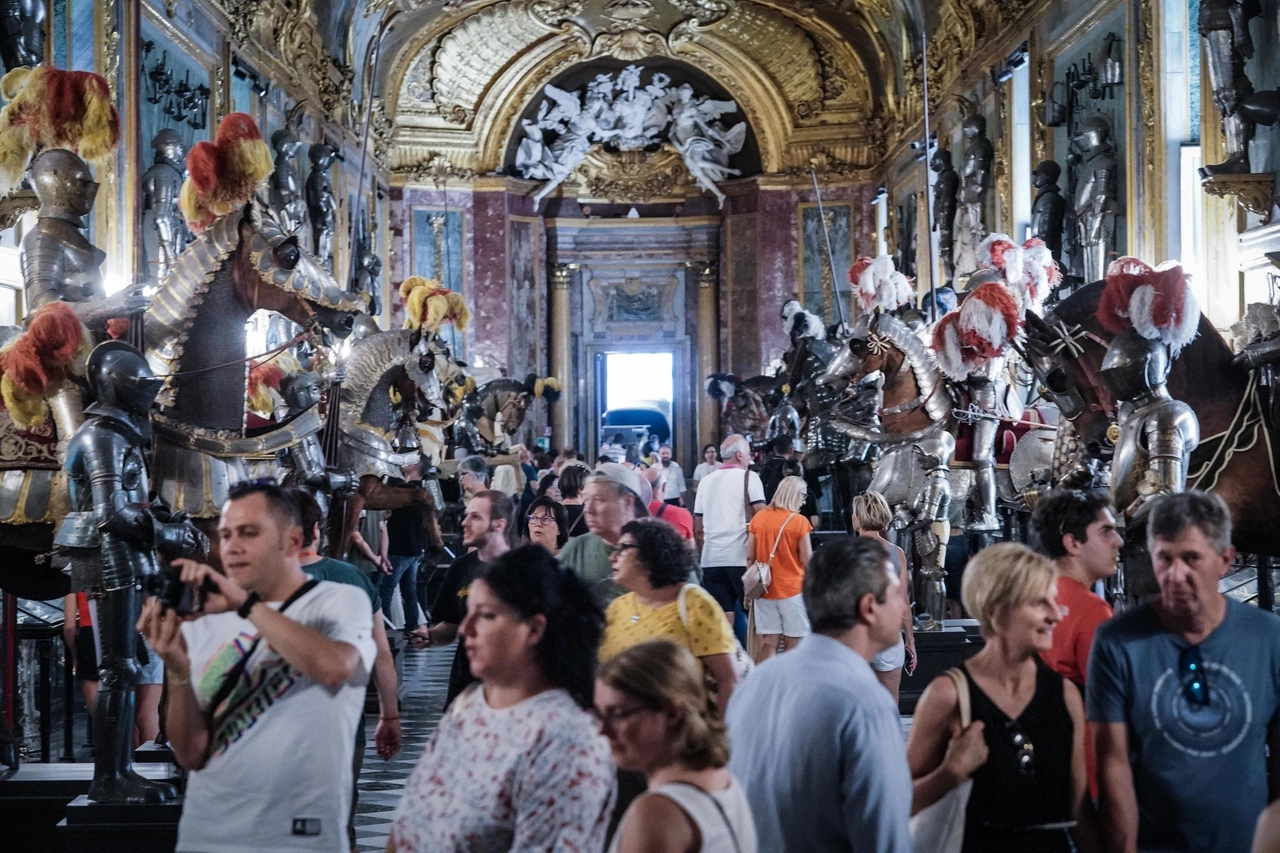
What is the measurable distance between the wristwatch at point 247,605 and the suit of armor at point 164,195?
10559 millimetres

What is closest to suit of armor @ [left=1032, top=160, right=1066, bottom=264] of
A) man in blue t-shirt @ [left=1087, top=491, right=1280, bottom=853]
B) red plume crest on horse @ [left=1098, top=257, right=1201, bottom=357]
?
red plume crest on horse @ [left=1098, top=257, right=1201, bottom=357]

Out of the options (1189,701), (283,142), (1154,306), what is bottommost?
(1189,701)

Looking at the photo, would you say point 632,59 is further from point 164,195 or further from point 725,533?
point 725,533

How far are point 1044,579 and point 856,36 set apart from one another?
22608 mm

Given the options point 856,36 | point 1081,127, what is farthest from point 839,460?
point 856,36

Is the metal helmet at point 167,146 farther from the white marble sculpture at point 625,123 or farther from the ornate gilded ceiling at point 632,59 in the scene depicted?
the white marble sculpture at point 625,123

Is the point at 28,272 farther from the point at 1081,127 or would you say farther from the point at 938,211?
the point at 938,211

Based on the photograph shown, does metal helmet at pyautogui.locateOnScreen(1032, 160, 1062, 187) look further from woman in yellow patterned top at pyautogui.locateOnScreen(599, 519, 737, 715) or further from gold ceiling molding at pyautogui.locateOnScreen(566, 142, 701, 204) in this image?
gold ceiling molding at pyautogui.locateOnScreen(566, 142, 701, 204)

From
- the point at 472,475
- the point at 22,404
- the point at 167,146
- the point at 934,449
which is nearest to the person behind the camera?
the point at 22,404

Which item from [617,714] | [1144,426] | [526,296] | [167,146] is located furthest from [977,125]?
[617,714]

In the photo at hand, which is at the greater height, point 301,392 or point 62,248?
point 62,248

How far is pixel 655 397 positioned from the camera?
29.2 m

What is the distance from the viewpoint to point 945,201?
1889 cm

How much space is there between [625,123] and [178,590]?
2497 centimetres
